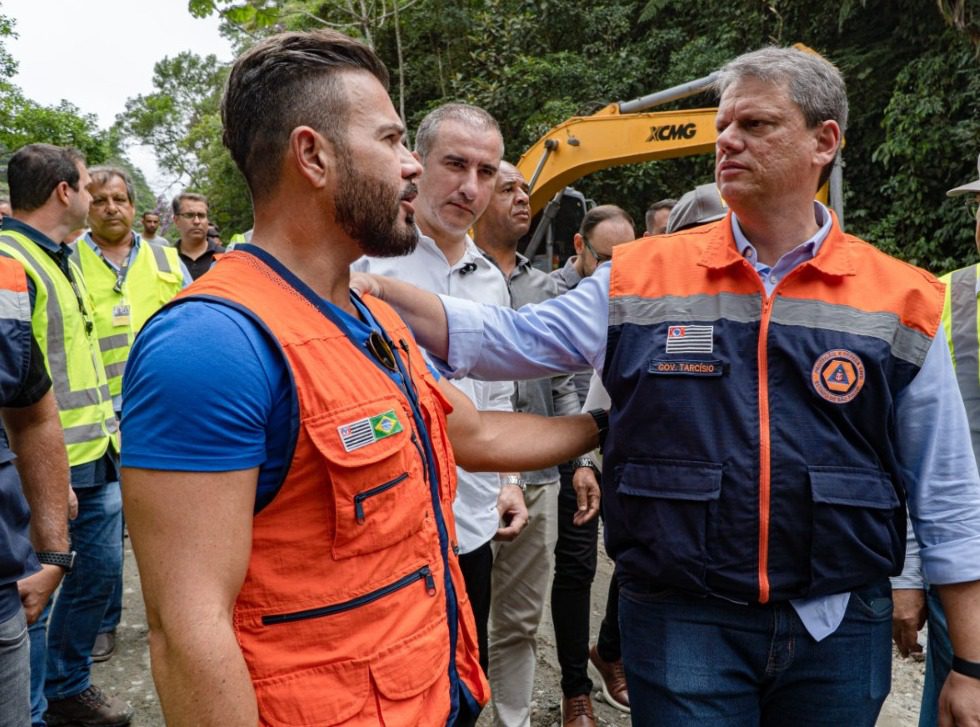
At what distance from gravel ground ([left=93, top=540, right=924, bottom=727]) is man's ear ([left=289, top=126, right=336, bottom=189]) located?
3.03 meters

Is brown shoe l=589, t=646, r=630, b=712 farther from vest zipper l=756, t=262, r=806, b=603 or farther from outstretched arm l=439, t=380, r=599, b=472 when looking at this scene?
vest zipper l=756, t=262, r=806, b=603

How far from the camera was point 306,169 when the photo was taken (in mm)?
1493

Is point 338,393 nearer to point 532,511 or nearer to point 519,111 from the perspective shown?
point 532,511

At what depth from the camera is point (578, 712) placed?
144 inches

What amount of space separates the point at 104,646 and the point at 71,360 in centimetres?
164

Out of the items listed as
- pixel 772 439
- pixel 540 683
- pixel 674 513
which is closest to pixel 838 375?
pixel 772 439

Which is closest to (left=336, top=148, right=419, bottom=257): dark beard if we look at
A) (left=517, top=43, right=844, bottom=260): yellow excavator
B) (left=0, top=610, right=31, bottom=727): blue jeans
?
(left=0, top=610, right=31, bottom=727): blue jeans

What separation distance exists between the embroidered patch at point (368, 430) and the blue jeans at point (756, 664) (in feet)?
2.77

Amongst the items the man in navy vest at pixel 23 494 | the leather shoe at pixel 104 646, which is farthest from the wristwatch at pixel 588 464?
the leather shoe at pixel 104 646

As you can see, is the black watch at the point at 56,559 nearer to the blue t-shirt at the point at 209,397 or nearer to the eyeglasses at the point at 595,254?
the blue t-shirt at the point at 209,397

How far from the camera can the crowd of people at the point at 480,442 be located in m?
1.26

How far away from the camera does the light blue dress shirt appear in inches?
73.4

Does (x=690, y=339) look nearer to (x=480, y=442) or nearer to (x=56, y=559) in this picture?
(x=480, y=442)

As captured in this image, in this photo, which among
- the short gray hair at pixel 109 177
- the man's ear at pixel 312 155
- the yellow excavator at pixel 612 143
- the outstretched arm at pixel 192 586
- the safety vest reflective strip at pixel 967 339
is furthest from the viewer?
the yellow excavator at pixel 612 143
